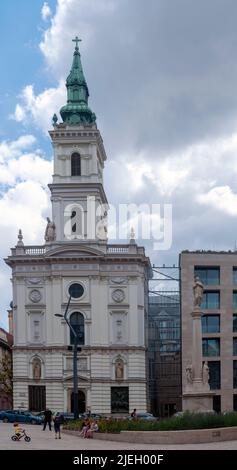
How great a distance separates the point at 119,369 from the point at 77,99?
31.1 metres

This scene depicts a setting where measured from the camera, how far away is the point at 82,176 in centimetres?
9506

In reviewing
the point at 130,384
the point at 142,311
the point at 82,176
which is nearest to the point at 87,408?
the point at 130,384

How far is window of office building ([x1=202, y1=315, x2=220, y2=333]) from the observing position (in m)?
86.1

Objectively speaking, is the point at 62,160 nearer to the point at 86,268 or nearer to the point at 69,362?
the point at 86,268

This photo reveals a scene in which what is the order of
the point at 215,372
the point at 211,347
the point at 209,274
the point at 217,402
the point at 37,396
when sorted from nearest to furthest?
the point at 217,402 < the point at 215,372 < the point at 211,347 < the point at 209,274 < the point at 37,396

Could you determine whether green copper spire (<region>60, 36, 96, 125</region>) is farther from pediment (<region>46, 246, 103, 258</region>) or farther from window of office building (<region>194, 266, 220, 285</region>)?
window of office building (<region>194, 266, 220, 285</region>)

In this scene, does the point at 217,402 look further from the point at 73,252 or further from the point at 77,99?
the point at 77,99

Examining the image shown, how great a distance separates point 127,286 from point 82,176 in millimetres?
13683

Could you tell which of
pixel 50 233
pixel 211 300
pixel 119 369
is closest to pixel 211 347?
pixel 211 300

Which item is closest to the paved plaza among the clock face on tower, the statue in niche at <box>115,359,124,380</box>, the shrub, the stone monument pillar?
the shrub

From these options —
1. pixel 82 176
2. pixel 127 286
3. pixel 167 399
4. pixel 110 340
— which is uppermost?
pixel 82 176

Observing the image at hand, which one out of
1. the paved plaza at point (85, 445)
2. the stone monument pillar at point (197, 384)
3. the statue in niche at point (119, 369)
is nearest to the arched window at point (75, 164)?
the statue in niche at point (119, 369)

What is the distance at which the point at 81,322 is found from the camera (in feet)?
293

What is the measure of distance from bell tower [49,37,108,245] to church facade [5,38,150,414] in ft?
4.70
